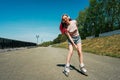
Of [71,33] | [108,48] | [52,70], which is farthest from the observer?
[108,48]

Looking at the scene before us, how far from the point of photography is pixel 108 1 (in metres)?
69.6

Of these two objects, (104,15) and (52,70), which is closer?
(52,70)

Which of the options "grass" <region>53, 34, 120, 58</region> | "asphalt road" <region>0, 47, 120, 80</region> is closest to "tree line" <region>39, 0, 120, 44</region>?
"grass" <region>53, 34, 120, 58</region>

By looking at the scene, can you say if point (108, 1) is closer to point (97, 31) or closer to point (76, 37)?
point (97, 31)

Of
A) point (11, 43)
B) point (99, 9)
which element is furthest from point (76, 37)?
point (99, 9)

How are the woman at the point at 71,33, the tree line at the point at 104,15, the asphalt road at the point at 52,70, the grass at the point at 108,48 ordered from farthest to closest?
1. the tree line at the point at 104,15
2. the grass at the point at 108,48
3. the woman at the point at 71,33
4. the asphalt road at the point at 52,70

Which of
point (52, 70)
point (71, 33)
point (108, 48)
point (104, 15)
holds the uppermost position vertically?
point (104, 15)

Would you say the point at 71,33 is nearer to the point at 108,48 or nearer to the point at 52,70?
the point at 52,70

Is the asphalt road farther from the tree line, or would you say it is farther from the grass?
the tree line

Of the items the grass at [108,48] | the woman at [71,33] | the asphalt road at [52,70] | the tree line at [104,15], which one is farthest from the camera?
the tree line at [104,15]

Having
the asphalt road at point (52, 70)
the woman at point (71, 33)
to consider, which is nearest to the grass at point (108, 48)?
the asphalt road at point (52, 70)

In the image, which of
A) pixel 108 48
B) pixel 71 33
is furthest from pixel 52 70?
pixel 108 48

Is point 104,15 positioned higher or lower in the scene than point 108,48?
higher

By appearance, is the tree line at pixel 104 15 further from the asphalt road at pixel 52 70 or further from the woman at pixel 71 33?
the woman at pixel 71 33
